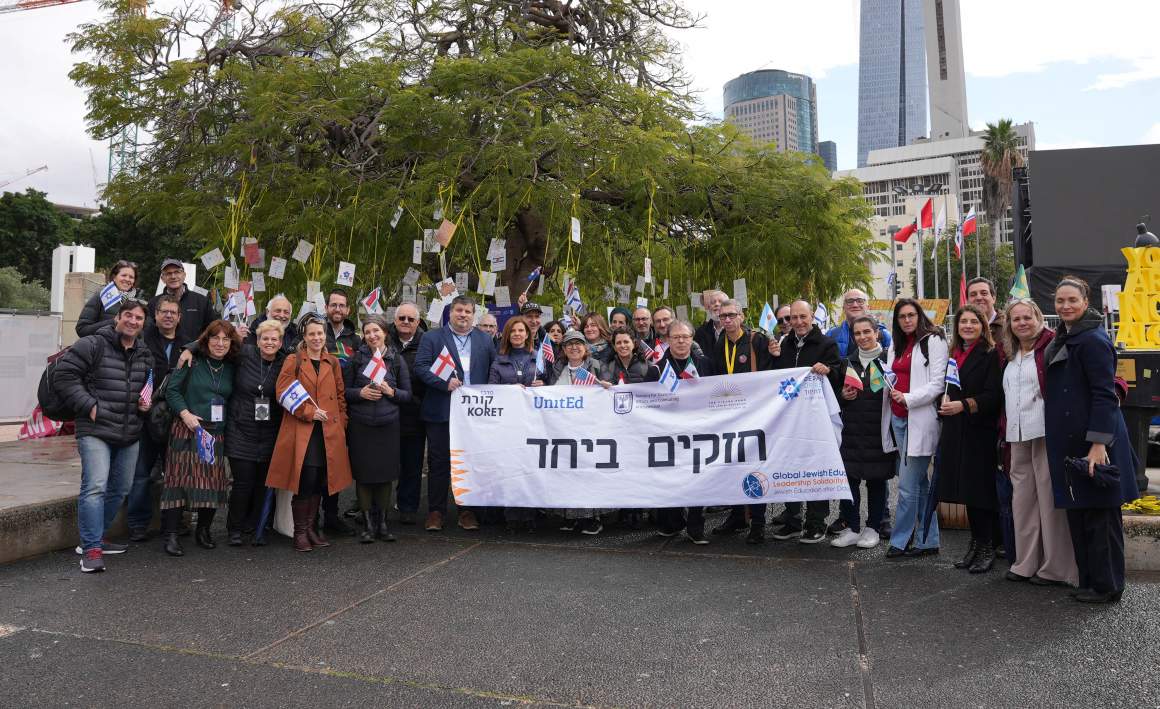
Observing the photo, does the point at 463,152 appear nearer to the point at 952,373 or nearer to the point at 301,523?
the point at 301,523

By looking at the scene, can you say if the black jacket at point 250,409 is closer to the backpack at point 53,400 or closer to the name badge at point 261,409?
the name badge at point 261,409

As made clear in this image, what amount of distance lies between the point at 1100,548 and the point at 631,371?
3580mm

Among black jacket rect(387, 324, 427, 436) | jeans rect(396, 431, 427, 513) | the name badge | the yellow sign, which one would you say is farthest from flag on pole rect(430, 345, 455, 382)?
the yellow sign

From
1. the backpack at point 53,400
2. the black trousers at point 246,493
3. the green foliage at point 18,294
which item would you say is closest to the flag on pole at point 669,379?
the black trousers at point 246,493

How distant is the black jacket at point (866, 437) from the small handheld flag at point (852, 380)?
0.02 meters

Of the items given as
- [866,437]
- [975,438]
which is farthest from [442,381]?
[975,438]

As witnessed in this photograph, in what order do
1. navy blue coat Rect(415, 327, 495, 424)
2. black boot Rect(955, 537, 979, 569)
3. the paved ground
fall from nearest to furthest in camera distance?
the paved ground → black boot Rect(955, 537, 979, 569) → navy blue coat Rect(415, 327, 495, 424)

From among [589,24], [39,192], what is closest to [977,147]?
[39,192]

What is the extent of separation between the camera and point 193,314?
7.56 m

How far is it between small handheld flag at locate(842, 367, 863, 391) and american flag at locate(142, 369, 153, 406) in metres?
5.33

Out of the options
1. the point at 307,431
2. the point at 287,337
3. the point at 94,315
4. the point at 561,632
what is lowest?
the point at 561,632

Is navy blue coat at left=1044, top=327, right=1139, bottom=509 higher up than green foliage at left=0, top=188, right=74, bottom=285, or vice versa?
green foliage at left=0, top=188, right=74, bottom=285

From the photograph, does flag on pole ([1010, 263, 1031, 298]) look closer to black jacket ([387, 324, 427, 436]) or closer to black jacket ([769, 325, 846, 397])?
black jacket ([769, 325, 846, 397])

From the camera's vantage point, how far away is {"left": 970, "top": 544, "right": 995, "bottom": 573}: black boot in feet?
18.7
